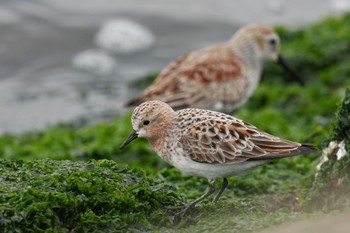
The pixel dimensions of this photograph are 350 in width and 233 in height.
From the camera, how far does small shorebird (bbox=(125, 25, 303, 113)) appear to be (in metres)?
9.30

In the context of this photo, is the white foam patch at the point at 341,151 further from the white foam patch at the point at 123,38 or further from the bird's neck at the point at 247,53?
the white foam patch at the point at 123,38

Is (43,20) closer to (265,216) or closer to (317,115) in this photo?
(317,115)

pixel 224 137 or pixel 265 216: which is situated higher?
pixel 224 137

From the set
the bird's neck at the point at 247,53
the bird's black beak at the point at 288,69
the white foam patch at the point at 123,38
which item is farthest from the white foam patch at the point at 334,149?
the white foam patch at the point at 123,38

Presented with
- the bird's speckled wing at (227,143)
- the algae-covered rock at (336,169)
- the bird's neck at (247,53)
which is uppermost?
the bird's neck at (247,53)

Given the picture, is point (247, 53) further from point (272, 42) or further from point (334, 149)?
point (334, 149)

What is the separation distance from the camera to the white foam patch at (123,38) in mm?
14078

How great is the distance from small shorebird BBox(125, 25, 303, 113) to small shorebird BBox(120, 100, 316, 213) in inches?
119

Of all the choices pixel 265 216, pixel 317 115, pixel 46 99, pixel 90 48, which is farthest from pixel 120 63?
pixel 265 216

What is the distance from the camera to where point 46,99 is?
39.5 feet

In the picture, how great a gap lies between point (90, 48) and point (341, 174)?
9154 millimetres

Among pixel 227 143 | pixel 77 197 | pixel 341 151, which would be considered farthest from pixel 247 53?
pixel 77 197

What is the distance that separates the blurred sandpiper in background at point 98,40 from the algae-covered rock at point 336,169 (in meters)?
5.90

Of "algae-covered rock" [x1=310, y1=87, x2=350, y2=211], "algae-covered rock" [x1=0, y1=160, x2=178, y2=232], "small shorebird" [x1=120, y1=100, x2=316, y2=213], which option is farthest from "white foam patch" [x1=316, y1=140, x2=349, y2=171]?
"algae-covered rock" [x1=0, y1=160, x2=178, y2=232]
